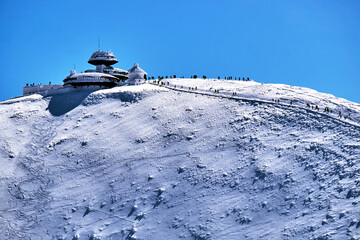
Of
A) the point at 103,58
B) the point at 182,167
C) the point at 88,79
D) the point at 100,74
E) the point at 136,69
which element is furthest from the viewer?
the point at 103,58

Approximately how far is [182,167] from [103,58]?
107 ft

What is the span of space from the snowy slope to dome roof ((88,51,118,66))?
50.5 ft

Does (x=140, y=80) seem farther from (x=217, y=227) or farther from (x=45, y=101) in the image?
(x=217, y=227)

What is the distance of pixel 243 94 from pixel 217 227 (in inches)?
833

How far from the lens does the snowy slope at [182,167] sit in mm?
38969

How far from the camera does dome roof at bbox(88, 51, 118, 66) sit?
73375 mm

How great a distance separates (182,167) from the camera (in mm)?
45031

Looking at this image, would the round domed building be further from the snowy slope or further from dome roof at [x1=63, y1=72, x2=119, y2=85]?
the snowy slope

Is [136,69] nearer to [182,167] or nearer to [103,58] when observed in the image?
[103,58]

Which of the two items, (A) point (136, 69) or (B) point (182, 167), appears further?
(A) point (136, 69)

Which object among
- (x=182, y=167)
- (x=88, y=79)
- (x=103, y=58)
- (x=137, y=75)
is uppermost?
(x=103, y=58)

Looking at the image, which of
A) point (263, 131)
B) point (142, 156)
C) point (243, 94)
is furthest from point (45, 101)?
point (263, 131)

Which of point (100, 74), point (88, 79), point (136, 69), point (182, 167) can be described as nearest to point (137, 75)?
point (136, 69)

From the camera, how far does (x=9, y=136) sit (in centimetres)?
5322
